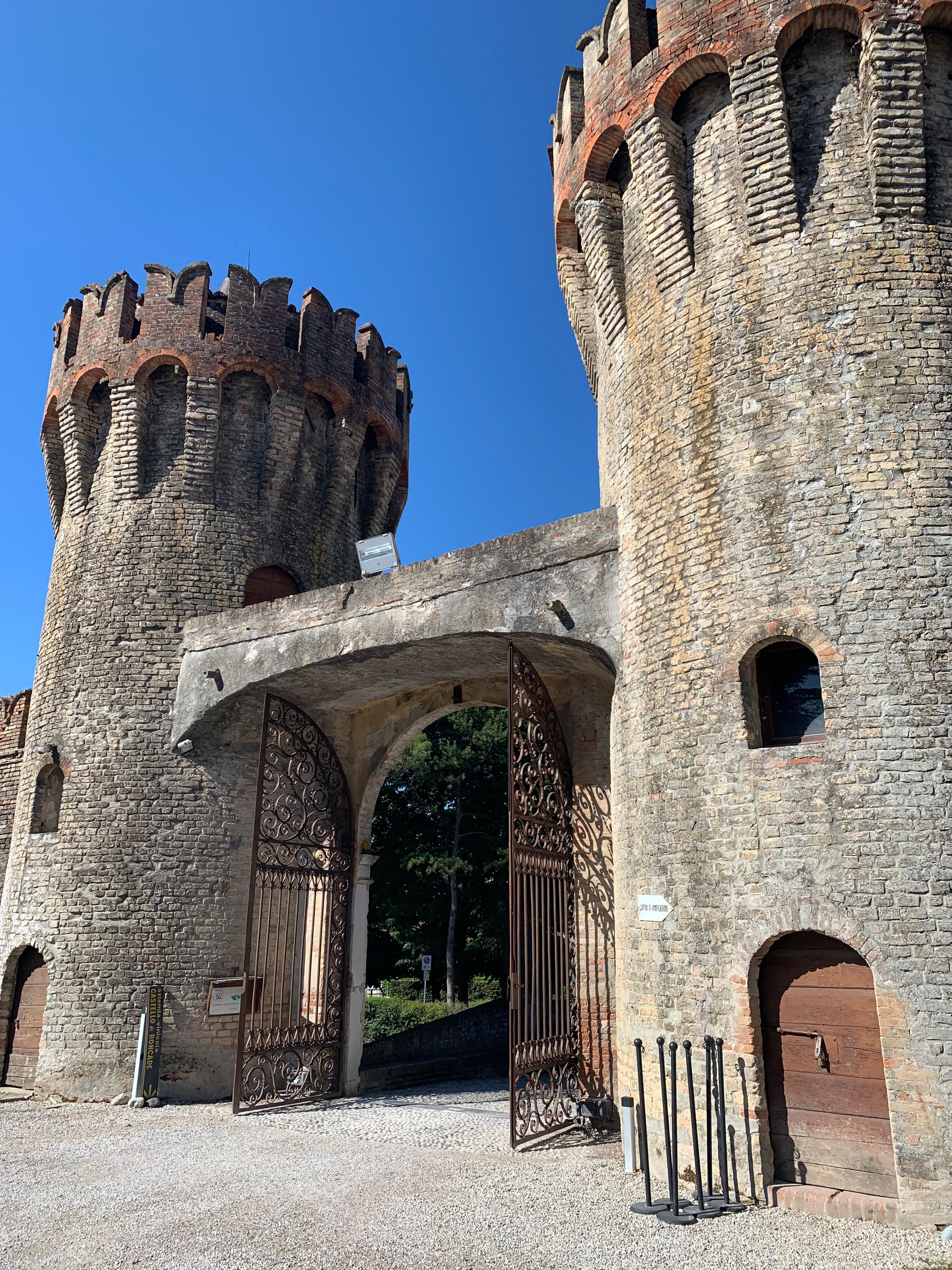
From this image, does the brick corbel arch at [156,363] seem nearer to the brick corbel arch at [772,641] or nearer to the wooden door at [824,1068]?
the brick corbel arch at [772,641]

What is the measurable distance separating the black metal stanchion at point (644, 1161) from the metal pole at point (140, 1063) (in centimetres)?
627

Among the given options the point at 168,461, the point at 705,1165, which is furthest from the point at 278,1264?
the point at 168,461

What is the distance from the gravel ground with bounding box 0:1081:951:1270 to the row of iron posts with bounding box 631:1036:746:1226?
142 mm

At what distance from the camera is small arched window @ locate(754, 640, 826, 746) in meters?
7.36

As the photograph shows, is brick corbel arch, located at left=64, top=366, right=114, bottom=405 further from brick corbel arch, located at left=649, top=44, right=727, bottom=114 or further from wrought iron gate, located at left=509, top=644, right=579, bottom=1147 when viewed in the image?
brick corbel arch, located at left=649, top=44, right=727, bottom=114

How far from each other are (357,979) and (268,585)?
5.58 meters

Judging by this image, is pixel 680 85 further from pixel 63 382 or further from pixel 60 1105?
pixel 60 1105

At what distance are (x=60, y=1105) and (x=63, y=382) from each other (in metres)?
10.1

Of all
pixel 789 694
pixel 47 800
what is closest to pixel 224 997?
pixel 47 800

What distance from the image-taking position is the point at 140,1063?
10.9 m

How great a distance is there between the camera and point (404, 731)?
12.9m

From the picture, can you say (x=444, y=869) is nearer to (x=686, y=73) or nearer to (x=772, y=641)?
(x=772, y=641)

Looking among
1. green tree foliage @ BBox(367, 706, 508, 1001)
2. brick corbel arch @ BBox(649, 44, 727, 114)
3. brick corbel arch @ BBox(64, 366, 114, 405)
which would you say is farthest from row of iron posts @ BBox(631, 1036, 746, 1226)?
green tree foliage @ BBox(367, 706, 508, 1001)

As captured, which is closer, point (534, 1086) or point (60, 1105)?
point (534, 1086)
